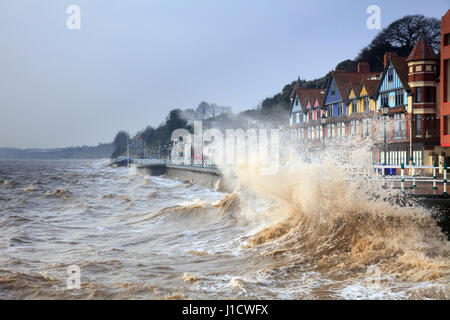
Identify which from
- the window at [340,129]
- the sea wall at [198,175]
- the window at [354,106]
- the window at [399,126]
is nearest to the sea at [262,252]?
the sea wall at [198,175]

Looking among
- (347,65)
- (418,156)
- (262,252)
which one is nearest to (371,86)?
(418,156)

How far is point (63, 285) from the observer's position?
34.0ft

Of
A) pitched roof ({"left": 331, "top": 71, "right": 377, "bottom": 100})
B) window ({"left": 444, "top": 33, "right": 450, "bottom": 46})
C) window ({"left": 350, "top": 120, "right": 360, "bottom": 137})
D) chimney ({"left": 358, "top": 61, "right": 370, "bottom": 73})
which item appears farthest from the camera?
chimney ({"left": 358, "top": 61, "right": 370, "bottom": 73})

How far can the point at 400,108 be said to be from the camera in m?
38.5

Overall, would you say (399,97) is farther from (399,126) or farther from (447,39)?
(447,39)

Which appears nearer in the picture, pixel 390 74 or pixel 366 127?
pixel 390 74

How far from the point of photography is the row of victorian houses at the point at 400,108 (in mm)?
30250

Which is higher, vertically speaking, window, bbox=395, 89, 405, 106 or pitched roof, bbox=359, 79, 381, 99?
pitched roof, bbox=359, 79, 381, 99

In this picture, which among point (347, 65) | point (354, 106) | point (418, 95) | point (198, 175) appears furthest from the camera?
point (347, 65)

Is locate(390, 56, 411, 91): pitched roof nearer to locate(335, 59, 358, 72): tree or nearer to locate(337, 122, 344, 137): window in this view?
locate(337, 122, 344, 137): window

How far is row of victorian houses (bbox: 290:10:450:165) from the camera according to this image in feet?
99.2

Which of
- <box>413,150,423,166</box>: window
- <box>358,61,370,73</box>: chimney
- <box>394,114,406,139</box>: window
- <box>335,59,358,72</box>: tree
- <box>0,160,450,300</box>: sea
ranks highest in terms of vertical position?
<box>335,59,358,72</box>: tree

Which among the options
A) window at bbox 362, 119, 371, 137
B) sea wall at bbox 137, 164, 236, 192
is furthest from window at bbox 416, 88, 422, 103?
sea wall at bbox 137, 164, 236, 192
